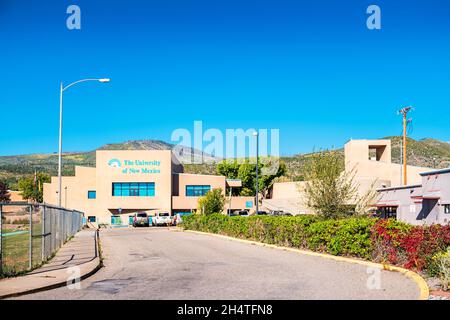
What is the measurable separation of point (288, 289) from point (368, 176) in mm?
54076

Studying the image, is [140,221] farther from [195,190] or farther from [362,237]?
[362,237]

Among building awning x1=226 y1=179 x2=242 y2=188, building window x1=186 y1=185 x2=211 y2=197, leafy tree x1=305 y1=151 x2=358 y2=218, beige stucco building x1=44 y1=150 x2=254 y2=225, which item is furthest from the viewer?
building awning x1=226 y1=179 x2=242 y2=188

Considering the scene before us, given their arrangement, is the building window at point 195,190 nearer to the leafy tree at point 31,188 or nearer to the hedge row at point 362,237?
the leafy tree at point 31,188

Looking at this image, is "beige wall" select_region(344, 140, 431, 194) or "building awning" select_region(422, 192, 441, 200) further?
"beige wall" select_region(344, 140, 431, 194)

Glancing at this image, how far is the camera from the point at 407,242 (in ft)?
49.8

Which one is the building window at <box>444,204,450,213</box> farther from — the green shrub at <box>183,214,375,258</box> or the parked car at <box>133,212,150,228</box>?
the parked car at <box>133,212,150,228</box>

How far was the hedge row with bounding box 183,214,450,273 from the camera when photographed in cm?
1430

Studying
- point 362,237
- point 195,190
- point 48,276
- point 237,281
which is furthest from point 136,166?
point 237,281

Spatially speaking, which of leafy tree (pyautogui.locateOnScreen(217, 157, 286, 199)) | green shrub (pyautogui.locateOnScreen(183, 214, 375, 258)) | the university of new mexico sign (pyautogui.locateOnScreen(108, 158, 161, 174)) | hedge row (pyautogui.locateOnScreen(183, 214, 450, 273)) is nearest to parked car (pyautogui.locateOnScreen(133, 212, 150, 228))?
the university of new mexico sign (pyautogui.locateOnScreen(108, 158, 161, 174))

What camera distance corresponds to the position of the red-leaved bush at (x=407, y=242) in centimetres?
1402

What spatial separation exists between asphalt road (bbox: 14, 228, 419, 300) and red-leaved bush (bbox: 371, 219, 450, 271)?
0.89 m

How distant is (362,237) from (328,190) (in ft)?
22.6

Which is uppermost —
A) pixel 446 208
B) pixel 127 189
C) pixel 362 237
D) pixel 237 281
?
pixel 127 189
